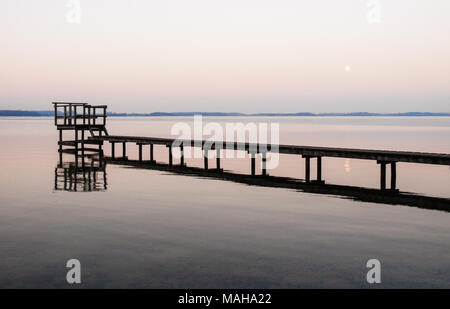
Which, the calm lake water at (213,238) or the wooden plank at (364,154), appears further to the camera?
the wooden plank at (364,154)

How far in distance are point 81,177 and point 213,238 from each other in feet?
43.2

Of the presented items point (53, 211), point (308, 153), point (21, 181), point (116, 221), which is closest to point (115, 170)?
point (21, 181)

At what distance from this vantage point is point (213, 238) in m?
11.4

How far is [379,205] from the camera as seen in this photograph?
52.7 feet

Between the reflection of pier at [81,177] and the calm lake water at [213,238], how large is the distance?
2.40 ft

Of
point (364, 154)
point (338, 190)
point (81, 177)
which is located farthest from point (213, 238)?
point (81, 177)

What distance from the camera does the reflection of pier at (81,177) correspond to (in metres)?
19.8

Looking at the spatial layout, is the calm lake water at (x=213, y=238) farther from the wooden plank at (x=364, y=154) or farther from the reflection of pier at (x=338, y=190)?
the wooden plank at (x=364, y=154)

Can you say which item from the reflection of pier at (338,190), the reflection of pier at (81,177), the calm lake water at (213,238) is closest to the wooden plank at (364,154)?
the reflection of pier at (338,190)

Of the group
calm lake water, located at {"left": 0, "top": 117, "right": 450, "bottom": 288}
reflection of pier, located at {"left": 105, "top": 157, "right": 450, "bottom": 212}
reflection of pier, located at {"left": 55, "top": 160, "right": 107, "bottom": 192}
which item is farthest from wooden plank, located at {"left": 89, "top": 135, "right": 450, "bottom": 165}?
reflection of pier, located at {"left": 55, "top": 160, "right": 107, "bottom": 192}

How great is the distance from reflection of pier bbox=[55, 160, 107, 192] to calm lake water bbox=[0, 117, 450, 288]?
2.40 ft

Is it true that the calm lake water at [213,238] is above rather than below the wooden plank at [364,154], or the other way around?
below

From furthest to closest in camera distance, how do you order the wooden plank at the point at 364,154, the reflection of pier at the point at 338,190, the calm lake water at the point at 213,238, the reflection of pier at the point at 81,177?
the reflection of pier at the point at 81,177 → the wooden plank at the point at 364,154 → the reflection of pier at the point at 338,190 → the calm lake water at the point at 213,238

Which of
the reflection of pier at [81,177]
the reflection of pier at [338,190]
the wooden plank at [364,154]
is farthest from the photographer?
the reflection of pier at [81,177]
